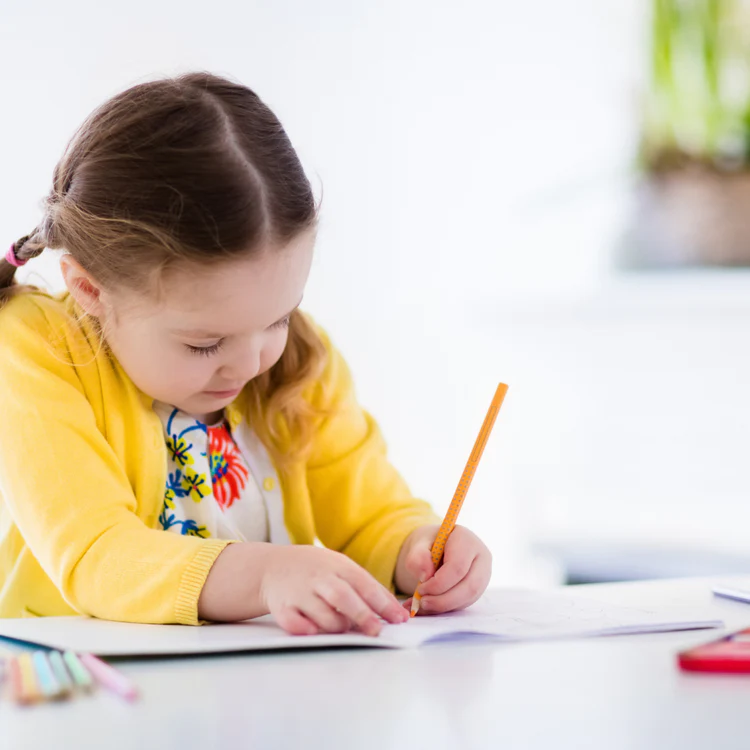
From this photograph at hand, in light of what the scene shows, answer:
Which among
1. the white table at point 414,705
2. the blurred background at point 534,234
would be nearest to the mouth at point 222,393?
the white table at point 414,705

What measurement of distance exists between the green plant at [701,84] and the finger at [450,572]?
4.21 ft

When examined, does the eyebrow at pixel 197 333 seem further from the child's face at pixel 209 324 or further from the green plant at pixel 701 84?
the green plant at pixel 701 84

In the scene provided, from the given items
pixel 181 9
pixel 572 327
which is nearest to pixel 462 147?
pixel 572 327

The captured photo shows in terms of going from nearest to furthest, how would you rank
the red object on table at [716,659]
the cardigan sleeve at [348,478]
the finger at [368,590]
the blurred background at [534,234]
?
the red object on table at [716,659], the finger at [368,590], the cardigan sleeve at [348,478], the blurred background at [534,234]

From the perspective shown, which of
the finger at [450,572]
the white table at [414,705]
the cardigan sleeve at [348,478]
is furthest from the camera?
the cardigan sleeve at [348,478]

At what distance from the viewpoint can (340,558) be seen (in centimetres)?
61

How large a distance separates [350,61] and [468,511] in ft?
2.94

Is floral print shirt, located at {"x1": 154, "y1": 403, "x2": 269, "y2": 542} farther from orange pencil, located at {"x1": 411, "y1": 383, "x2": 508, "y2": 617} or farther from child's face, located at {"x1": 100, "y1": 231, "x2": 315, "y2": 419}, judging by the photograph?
orange pencil, located at {"x1": 411, "y1": 383, "x2": 508, "y2": 617}

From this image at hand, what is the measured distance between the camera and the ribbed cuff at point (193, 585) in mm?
620

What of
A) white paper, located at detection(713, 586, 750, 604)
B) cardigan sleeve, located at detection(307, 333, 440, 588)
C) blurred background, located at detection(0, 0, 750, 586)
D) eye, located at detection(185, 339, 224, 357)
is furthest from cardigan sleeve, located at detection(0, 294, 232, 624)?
blurred background, located at detection(0, 0, 750, 586)

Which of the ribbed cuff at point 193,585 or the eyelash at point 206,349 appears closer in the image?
the ribbed cuff at point 193,585

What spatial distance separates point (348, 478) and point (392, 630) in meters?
0.35

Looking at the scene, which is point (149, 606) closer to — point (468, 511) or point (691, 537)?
point (691, 537)

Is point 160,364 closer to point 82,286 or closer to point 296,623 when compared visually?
point 82,286
